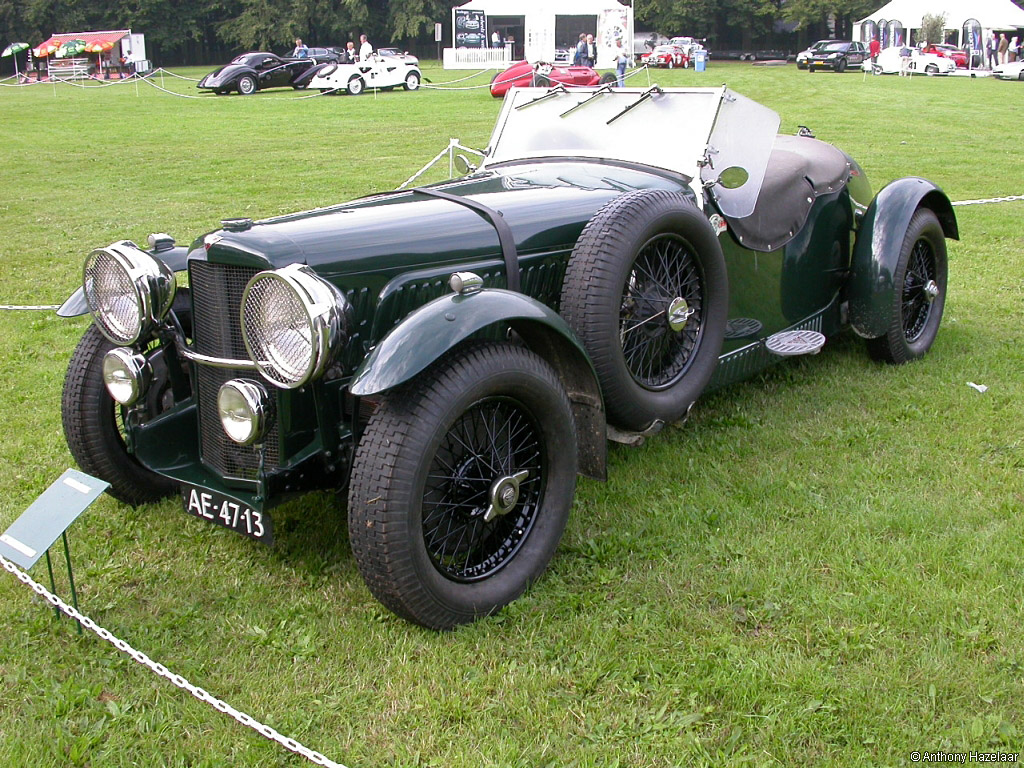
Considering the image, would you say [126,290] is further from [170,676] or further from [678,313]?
[678,313]

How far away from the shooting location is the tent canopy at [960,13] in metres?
39.8

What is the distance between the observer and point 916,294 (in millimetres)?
5301

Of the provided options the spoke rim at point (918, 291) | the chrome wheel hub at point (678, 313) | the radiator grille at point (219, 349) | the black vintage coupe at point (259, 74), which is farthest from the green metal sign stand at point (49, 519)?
the black vintage coupe at point (259, 74)

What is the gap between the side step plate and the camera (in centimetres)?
445

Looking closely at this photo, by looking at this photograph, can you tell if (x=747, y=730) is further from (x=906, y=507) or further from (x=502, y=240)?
(x=502, y=240)

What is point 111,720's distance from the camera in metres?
2.57

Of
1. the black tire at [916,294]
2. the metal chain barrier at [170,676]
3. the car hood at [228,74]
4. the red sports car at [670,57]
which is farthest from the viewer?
the red sports car at [670,57]

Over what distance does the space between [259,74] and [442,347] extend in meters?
26.9

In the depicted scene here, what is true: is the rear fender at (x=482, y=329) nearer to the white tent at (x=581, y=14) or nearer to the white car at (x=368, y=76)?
the white car at (x=368, y=76)

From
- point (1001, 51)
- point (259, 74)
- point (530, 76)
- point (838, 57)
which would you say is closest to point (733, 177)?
point (530, 76)

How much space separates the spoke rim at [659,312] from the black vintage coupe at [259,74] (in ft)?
Result: 83.3

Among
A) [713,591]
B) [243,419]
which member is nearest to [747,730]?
[713,591]

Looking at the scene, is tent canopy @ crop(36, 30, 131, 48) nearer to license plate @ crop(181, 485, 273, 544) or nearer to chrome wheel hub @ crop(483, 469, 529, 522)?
license plate @ crop(181, 485, 273, 544)

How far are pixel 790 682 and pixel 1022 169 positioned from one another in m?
12.0
